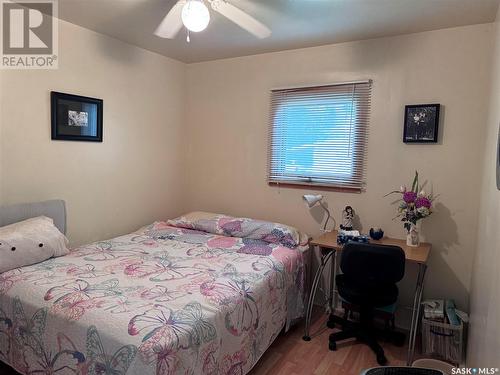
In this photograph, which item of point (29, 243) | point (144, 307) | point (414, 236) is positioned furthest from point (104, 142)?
point (414, 236)

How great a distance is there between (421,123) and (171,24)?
213 cm

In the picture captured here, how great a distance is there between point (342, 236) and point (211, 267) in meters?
1.09

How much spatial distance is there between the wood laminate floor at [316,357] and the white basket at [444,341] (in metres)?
0.20

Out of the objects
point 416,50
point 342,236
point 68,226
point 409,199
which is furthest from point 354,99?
point 68,226

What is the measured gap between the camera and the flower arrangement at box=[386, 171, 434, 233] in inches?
98.5

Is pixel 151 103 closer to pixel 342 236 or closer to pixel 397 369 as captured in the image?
pixel 342 236

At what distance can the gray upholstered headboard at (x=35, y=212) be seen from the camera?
2.34 meters

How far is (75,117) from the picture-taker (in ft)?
9.06

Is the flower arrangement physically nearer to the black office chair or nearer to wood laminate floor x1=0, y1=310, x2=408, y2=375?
the black office chair

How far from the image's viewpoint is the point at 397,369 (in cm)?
135

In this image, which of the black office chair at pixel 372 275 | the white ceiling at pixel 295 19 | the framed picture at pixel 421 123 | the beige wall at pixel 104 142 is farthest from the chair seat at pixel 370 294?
the beige wall at pixel 104 142

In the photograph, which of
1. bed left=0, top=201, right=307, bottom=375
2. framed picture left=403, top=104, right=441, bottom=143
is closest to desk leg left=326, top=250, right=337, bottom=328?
bed left=0, top=201, right=307, bottom=375

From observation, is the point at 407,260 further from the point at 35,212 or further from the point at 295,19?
the point at 35,212

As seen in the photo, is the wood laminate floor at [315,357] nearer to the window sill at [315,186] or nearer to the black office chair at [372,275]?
the black office chair at [372,275]
